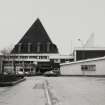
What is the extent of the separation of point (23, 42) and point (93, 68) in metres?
79.8

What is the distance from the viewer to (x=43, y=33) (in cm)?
14038

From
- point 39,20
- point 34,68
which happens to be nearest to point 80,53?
point 34,68

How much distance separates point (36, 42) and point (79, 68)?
240 ft

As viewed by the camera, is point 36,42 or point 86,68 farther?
point 36,42

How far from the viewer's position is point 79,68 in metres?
64.3

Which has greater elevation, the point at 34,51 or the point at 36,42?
the point at 36,42

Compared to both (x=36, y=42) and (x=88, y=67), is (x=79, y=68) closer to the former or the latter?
(x=88, y=67)

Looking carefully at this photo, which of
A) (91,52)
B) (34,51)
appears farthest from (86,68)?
(34,51)

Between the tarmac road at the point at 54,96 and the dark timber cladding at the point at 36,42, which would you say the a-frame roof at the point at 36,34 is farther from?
the tarmac road at the point at 54,96

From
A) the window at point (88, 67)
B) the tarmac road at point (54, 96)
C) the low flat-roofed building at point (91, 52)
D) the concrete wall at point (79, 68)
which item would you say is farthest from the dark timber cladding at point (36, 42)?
the tarmac road at point (54, 96)

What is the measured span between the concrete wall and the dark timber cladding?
197ft

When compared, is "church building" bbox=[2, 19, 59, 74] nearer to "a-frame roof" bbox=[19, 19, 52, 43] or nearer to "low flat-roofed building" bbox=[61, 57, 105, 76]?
"a-frame roof" bbox=[19, 19, 52, 43]

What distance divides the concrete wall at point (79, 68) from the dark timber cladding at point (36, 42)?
5996 centimetres

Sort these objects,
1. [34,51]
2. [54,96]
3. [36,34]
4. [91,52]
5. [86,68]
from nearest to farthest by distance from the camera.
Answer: [54,96]
[86,68]
[91,52]
[34,51]
[36,34]
